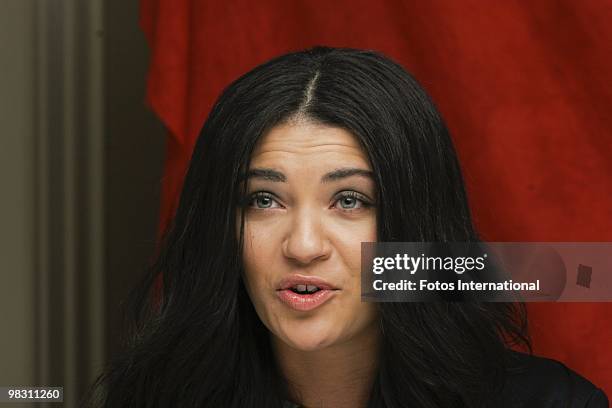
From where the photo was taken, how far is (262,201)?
122 centimetres

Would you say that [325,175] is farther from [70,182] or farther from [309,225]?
[70,182]

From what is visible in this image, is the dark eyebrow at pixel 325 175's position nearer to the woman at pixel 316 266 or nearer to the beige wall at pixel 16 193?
the woman at pixel 316 266

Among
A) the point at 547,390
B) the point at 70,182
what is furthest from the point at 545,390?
the point at 70,182

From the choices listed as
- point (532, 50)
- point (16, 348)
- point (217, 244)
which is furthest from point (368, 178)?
point (16, 348)

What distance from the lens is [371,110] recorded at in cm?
121

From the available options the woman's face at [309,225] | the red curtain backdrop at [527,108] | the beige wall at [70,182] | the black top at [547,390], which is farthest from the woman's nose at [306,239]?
the beige wall at [70,182]

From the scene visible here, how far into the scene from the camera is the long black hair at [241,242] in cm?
122

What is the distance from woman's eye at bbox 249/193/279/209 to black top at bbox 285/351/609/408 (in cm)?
31

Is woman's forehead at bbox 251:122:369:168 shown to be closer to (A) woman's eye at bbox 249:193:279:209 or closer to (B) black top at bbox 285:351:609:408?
(A) woman's eye at bbox 249:193:279:209

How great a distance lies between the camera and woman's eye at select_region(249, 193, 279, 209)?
1.21 metres

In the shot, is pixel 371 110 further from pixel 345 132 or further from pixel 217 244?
pixel 217 244

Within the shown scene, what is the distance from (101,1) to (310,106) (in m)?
0.89

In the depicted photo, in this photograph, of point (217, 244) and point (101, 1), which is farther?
point (101, 1)

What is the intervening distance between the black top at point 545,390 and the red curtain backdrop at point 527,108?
182 millimetres
